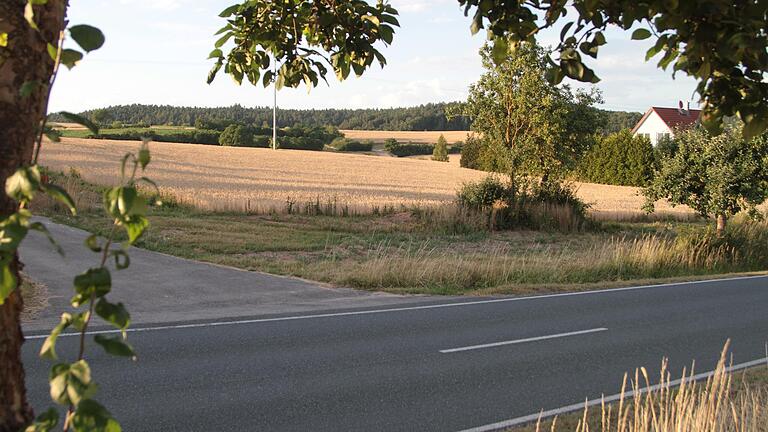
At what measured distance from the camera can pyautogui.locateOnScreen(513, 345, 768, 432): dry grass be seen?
395cm

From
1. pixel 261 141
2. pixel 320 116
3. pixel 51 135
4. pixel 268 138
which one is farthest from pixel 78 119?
pixel 320 116

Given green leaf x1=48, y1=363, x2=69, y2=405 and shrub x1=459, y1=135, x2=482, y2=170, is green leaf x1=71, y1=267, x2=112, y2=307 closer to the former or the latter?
green leaf x1=48, y1=363, x2=69, y2=405

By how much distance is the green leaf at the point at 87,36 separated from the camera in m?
1.36

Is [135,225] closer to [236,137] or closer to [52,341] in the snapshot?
[52,341]

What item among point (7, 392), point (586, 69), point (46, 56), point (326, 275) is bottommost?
point (326, 275)

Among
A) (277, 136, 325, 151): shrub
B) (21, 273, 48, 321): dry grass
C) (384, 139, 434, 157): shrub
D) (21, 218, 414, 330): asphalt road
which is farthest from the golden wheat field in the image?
(384, 139, 434, 157): shrub

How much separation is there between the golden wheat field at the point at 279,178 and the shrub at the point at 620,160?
190 centimetres

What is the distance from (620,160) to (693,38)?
5381cm

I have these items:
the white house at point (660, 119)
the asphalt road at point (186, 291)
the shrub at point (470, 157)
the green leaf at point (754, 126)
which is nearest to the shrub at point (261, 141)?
the shrub at point (470, 157)

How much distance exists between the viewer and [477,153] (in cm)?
7019

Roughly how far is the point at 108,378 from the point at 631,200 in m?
39.9

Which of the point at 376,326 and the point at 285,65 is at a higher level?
the point at 285,65

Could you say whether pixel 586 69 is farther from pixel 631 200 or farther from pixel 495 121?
pixel 631 200

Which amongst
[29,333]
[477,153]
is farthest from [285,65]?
[477,153]
